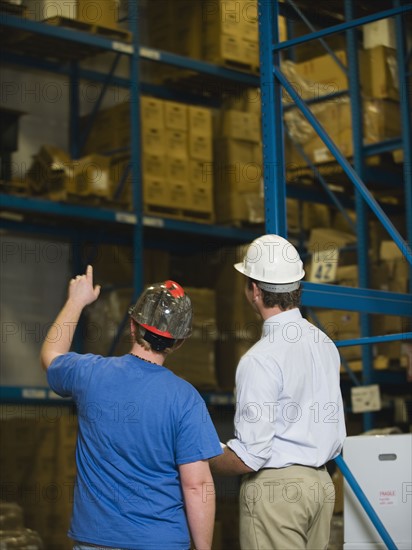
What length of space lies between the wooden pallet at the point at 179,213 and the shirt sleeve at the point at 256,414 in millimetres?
6370

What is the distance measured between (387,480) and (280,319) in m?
1.61

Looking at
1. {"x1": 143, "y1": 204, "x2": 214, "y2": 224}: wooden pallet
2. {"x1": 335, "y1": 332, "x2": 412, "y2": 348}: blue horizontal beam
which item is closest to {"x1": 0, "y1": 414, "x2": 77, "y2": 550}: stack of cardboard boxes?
{"x1": 143, "y1": 204, "x2": 214, "y2": 224}: wooden pallet

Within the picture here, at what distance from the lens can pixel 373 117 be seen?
9.73 meters

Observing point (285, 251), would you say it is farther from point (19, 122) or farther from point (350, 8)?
point (19, 122)

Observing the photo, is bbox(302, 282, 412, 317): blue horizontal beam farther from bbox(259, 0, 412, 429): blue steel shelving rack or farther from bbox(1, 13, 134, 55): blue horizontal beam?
bbox(1, 13, 134, 55): blue horizontal beam

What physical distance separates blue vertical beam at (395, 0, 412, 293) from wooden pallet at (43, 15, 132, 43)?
2.85m

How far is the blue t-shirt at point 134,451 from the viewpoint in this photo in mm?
3721

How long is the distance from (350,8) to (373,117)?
3.56 ft

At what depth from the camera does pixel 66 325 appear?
13.1ft

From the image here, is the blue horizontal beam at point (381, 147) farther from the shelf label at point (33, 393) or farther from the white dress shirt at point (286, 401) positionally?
the white dress shirt at point (286, 401)

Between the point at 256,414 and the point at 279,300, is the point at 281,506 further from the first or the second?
the point at 279,300

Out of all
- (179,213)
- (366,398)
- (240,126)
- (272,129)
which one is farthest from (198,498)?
(240,126)

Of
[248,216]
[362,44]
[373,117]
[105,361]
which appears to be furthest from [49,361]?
[362,44]

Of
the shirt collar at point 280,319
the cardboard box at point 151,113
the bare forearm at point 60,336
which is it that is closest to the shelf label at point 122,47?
the cardboard box at point 151,113
